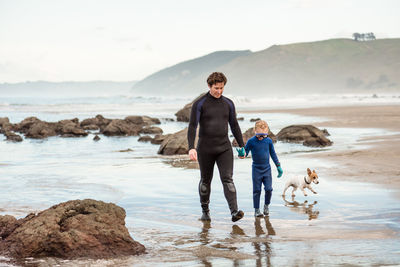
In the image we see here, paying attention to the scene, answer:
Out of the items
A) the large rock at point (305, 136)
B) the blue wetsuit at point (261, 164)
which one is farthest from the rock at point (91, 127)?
the blue wetsuit at point (261, 164)

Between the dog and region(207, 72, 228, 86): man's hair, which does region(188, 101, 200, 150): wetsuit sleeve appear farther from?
the dog

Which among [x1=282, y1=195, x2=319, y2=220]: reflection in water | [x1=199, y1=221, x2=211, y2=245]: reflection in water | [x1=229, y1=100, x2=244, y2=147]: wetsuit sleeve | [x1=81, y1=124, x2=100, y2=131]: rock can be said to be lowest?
[x1=199, y1=221, x2=211, y2=245]: reflection in water

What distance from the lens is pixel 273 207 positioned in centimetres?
770

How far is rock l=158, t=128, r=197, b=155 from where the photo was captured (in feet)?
49.7

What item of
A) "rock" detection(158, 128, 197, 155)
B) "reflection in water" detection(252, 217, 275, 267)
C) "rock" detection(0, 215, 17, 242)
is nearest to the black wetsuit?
"reflection in water" detection(252, 217, 275, 267)

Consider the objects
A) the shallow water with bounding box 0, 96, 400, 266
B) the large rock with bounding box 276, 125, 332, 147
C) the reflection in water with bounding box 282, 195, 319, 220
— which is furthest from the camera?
the large rock with bounding box 276, 125, 332, 147

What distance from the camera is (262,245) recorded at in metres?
5.46

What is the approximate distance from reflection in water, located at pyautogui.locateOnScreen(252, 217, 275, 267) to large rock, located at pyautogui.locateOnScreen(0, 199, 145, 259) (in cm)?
121

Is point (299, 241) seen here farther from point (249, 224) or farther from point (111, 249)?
point (111, 249)

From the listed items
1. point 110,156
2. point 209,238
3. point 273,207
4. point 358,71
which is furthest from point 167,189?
point 358,71

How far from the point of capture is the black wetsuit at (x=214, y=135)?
6707 millimetres

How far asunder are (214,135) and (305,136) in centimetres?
1136

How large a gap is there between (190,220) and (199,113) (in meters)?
1.47

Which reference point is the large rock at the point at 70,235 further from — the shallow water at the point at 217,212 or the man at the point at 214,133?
the man at the point at 214,133
